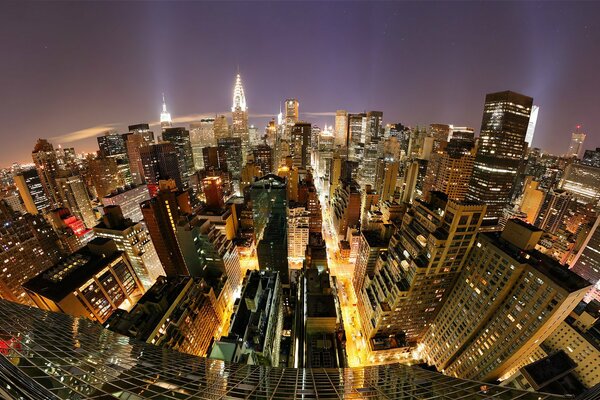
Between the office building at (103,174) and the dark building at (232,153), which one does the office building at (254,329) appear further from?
the office building at (103,174)

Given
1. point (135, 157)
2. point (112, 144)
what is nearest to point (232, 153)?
point (135, 157)

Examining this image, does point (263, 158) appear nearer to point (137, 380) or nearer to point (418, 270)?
point (418, 270)

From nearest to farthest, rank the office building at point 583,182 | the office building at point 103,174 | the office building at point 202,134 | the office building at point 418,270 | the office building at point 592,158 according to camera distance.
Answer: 1. the office building at point 418,270
2. the office building at point 583,182
3. the office building at point 592,158
4. the office building at point 103,174
5. the office building at point 202,134

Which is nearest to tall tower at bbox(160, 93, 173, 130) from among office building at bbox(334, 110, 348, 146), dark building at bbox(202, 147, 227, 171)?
dark building at bbox(202, 147, 227, 171)

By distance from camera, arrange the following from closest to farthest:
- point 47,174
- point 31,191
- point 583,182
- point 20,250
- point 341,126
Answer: point 20,250 → point 583,182 → point 31,191 → point 47,174 → point 341,126

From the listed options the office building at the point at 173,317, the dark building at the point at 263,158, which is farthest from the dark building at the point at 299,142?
the office building at the point at 173,317

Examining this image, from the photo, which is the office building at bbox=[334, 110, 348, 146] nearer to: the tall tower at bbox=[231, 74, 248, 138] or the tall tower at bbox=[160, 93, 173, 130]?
the tall tower at bbox=[231, 74, 248, 138]

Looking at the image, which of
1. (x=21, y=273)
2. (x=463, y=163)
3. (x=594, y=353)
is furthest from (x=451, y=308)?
(x=21, y=273)
